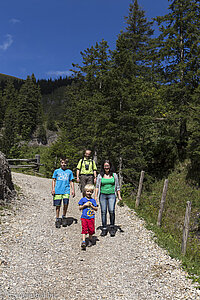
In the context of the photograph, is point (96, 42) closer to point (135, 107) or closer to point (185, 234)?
point (135, 107)

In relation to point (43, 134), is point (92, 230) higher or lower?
lower

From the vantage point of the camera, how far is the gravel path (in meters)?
4.27

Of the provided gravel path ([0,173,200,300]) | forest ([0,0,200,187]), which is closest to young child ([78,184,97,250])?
gravel path ([0,173,200,300])

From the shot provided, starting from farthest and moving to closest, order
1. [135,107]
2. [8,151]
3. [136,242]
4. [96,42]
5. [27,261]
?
[8,151]
[96,42]
[135,107]
[136,242]
[27,261]

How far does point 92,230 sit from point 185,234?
2.60 metres

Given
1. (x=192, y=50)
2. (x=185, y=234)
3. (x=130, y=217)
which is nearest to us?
(x=185, y=234)

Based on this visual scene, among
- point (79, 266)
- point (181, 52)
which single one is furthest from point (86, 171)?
point (181, 52)

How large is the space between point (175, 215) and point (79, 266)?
7.99m

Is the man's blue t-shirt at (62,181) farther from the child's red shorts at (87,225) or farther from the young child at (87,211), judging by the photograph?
the child's red shorts at (87,225)

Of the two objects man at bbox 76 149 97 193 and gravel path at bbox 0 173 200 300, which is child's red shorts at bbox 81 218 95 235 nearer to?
gravel path at bbox 0 173 200 300

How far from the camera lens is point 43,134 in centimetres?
6962

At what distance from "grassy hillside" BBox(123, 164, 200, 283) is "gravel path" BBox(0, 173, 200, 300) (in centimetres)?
35

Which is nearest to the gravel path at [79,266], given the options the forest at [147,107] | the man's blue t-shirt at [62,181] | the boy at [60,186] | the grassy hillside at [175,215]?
the grassy hillside at [175,215]

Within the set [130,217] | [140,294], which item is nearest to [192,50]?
[130,217]
